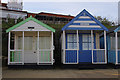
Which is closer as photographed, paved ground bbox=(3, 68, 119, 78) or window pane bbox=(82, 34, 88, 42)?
paved ground bbox=(3, 68, 119, 78)

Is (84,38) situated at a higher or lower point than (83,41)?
higher

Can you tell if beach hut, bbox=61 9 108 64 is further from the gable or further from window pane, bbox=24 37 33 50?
window pane, bbox=24 37 33 50

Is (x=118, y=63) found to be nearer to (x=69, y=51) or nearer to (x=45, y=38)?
(x=69, y=51)

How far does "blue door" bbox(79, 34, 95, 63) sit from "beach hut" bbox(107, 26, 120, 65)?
163cm

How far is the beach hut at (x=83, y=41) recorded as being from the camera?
12203 millimetres

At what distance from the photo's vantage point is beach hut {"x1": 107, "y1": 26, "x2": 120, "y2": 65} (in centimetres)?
1202

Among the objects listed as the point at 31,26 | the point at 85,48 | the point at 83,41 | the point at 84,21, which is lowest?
the point at 85,48

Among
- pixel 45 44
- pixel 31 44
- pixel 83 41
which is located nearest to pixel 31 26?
pixel 31 44

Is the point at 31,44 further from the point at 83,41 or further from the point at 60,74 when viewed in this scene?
the point at 60,74

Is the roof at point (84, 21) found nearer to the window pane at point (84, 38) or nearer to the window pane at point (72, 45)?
the window pane at point (84, 38)

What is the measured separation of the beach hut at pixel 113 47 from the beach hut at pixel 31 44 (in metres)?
4.65

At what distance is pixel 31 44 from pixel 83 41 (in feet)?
14.0

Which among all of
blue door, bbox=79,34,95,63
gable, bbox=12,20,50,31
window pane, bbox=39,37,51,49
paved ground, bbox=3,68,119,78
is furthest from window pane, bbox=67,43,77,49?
paved ground, bbox=3,68,119,78

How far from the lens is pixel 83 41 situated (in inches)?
524
